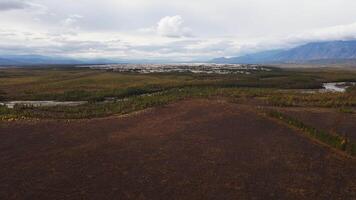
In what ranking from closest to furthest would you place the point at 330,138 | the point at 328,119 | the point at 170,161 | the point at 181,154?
the point at 170,161 → the point at 181,154 → the point at 330,138 → the point at 328,119

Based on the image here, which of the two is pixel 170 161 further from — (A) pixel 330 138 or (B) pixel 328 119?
(B) pixel 328 119

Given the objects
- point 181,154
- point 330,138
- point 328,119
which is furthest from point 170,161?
point 328,119

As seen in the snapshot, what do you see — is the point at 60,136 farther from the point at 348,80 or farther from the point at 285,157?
the point at 348,80

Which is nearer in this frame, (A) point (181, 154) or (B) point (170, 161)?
(B) point (170, 161)

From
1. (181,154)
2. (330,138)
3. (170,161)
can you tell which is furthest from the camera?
(330,138)

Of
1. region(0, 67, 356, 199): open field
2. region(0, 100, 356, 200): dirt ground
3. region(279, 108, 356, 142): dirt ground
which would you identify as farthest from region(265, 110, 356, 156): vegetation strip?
region(279, 108, 356, 142): dirt ground

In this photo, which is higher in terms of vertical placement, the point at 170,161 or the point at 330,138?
the point at 330,138

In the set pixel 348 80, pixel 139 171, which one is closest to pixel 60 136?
pixel 139 171

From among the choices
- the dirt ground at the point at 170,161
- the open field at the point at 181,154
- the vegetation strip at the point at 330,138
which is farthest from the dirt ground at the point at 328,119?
the dirt ground at the point at 170,161
